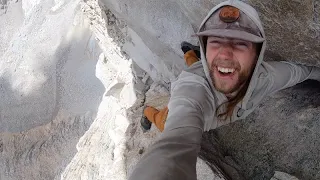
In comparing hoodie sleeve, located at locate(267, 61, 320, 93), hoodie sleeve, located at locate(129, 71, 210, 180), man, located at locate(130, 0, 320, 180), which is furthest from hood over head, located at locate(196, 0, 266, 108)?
hoodie sleeve, located at locate(267, 61, 320, 93)

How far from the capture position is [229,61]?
139cm

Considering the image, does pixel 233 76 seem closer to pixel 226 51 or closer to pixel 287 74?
pixel 226 51

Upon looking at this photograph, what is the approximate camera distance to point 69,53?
7.08 metres

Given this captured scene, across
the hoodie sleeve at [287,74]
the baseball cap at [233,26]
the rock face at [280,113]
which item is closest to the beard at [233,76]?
the baseball cap at [233,26]

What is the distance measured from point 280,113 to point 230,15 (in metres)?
1.00

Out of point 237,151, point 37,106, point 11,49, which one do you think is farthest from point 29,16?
point 237,151

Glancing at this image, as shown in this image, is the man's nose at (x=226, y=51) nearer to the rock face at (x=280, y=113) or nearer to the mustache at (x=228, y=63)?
the mustache at (x=228, y=63)

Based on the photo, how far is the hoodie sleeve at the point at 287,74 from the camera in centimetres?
175

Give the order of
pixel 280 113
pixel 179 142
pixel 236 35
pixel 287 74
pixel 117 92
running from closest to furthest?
pixel 179 142 → pixel 236 35 → pixel 287 74 → pixel 280 113 → pixel 117 92

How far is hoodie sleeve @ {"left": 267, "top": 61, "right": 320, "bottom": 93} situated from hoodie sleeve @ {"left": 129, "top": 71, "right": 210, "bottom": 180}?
46 cm

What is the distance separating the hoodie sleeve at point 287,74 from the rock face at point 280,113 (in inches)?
2.5

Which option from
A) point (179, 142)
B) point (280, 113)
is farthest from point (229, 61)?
point (280, 113)

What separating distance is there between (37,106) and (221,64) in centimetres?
606

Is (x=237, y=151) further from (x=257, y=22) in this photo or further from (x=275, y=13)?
(x=257, y=22)
